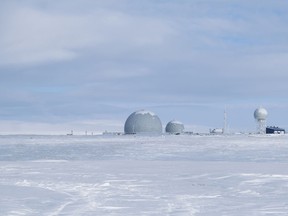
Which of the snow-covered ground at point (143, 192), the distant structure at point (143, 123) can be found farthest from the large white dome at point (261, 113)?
the snow-covered ground at point (143, 192)

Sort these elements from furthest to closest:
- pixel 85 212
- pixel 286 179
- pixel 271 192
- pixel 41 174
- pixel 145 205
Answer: pixel 41 174
pixel 286 179
pixel 271 192
pixel 145 205
pixel 85 212

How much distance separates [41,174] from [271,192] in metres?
7.97

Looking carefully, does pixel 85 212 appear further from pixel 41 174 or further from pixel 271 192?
pixel 41 174

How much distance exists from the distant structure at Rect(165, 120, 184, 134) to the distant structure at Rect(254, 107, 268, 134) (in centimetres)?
1578

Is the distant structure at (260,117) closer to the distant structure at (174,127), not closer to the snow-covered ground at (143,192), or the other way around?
the distant structure at (174,127)

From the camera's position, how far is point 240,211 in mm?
9680

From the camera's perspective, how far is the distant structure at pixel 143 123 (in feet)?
274

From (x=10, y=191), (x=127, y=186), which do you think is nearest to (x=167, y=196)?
(x=127, y=186)

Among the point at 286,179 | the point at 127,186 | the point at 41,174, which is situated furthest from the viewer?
the point at 41,174

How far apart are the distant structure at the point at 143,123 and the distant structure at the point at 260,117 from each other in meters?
25.1

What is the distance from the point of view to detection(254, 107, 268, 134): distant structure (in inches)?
4033

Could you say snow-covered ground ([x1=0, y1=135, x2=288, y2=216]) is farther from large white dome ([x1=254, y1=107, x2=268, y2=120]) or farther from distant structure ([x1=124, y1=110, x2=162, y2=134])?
large white dome ([x1=254, y1=107, x2=268, y2=120])

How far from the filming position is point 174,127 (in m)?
96.0

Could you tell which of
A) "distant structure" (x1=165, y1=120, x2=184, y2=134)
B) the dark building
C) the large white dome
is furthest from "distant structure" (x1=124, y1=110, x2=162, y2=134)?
the dark building
